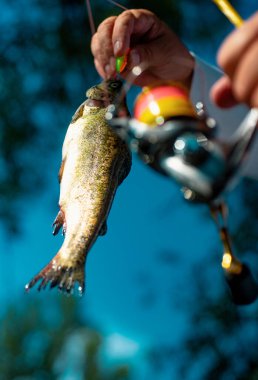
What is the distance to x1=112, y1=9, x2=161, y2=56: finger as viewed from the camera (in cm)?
136

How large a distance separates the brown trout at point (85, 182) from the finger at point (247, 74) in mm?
1180

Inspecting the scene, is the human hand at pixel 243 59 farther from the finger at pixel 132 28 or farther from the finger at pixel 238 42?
the finger at pixel 132 28

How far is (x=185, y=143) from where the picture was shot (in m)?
0.81

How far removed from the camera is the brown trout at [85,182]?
197cm

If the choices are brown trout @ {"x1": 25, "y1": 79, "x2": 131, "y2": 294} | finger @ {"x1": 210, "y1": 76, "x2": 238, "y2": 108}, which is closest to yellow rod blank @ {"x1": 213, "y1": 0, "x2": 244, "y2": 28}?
finger @ {"x1": 210, "y1": 76, "x2": 238, "y2": 108}

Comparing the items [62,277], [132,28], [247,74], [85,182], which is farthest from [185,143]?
[85,182]

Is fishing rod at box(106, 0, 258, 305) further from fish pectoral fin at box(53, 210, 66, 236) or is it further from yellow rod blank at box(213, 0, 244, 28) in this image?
fish pectoral fin at box(53, 210, 66, 236)

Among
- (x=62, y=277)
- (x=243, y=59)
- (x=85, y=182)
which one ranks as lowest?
(x=62, y=277)

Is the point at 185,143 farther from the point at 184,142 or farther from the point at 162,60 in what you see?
the point at 162,60

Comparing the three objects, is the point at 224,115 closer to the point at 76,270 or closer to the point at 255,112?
the point at 76,270

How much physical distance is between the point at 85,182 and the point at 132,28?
75 centimetres

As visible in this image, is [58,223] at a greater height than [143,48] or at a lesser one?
lesser

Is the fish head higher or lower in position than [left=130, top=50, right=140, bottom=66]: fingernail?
lower

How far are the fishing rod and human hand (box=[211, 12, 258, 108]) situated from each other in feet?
0.15
